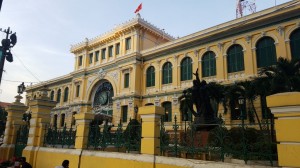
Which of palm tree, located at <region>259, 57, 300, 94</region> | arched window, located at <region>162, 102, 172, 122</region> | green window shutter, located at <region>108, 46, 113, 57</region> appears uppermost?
green window shutter, located at <region>108, 46, 113, 57</region>

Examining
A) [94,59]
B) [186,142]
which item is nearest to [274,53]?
[186,142]

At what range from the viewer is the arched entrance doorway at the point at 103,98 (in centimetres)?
2817

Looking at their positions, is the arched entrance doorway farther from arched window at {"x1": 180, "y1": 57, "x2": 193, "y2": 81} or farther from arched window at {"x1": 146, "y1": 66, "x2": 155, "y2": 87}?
arched window at {"x1": 180, "y1": 57, "x2": 193, "y2": 81}

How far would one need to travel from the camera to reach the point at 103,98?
95.1 feet

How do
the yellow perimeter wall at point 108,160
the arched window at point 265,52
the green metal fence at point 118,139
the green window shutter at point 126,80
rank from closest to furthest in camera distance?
the yellow perimeter wall at point 108,160, the green metal fence at point 118,139, the arched window at point 265,52, the green window shutter at point 126,80

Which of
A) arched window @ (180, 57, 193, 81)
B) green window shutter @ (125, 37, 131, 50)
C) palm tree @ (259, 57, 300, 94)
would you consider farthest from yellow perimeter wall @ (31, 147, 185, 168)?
green window shutter @ (125, 37, 131, 50)

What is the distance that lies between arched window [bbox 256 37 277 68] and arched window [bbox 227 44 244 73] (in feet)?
4.11

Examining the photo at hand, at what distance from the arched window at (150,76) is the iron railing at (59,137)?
15.2 m

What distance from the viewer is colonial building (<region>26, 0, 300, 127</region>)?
57.3ft

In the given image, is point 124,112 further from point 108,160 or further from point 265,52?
point 108,160

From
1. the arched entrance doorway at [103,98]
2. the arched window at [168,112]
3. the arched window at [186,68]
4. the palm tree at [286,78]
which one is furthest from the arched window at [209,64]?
the arched entrance doorway at [103,98]

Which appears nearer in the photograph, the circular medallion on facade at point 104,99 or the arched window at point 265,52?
the arched window at point 265,52

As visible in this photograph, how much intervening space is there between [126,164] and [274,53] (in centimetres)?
1492

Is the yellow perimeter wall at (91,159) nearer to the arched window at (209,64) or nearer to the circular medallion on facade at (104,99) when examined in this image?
the arched window at (209,64)
